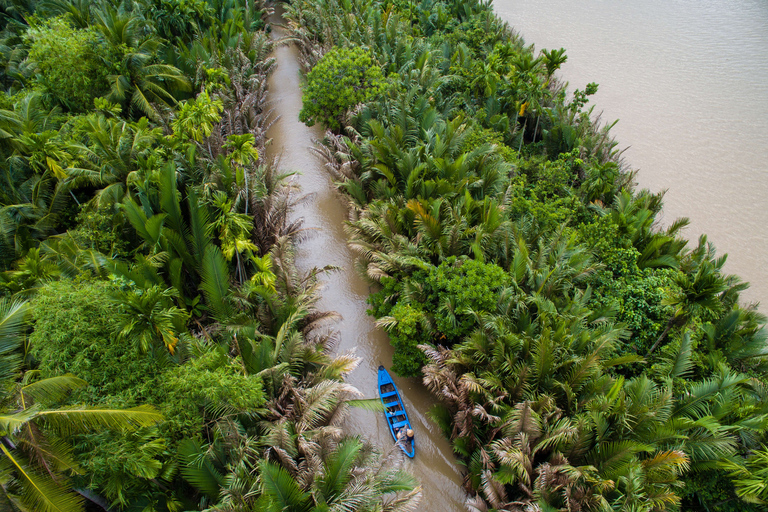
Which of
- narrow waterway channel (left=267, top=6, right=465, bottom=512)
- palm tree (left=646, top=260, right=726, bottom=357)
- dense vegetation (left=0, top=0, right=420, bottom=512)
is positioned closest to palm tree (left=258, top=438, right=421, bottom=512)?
dense vegetation (left=0, top=0, right=420, bottom=512)

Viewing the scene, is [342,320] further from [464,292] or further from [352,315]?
[464,292]

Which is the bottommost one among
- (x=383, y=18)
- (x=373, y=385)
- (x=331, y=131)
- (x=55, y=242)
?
(x=55, y=242)

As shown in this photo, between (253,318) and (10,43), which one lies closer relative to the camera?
(253,318)

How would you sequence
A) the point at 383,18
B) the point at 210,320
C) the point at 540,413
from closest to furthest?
the point at 540,413
the point at 210,320
the point at 383,18

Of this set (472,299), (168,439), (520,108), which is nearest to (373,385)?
(472,299)

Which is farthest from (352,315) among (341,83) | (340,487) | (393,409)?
(341,83)

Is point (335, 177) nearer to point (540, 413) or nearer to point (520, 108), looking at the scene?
point (520, 108)
